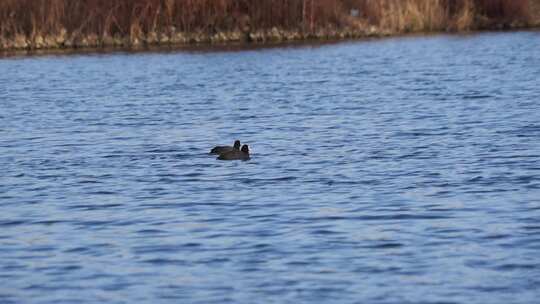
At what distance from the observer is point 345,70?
1578 inches

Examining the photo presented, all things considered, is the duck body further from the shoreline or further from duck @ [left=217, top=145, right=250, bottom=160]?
the shoreline

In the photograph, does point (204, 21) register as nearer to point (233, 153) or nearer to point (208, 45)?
point (208, 45)

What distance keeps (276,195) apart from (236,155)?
3.25m

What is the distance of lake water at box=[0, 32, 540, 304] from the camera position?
36.3ft

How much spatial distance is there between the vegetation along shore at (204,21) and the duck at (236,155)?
95.9 feet

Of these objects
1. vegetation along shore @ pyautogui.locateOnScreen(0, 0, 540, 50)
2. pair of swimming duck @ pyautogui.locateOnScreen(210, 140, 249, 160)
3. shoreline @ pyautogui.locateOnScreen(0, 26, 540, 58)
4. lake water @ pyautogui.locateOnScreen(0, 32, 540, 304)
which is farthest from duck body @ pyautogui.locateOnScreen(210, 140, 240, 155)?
shoreline @ pyautogui.locateOnScreen(0, 26, 540, 58)

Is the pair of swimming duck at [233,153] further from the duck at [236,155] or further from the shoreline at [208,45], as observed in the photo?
the shoreline at [208,45]

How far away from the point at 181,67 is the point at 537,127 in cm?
2163

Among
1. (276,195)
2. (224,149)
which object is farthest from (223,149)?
(276,195)

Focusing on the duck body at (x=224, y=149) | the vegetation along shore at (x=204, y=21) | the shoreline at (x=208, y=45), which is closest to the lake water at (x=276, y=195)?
the duck body at (x=224, y=149)

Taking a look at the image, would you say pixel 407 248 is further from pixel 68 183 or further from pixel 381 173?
pixel 68 183

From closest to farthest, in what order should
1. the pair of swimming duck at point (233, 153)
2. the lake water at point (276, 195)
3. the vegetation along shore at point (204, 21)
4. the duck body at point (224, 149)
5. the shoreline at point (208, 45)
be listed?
the lake water at point (276, 195) → the pair of swimming duck at point (233, 153) → the duck body at point (224, 149) → the vegetation along shore at point (204, 21) → the shoreline at point (208, 45)

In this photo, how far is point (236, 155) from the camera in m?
18.8

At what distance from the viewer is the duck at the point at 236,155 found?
18.8m
